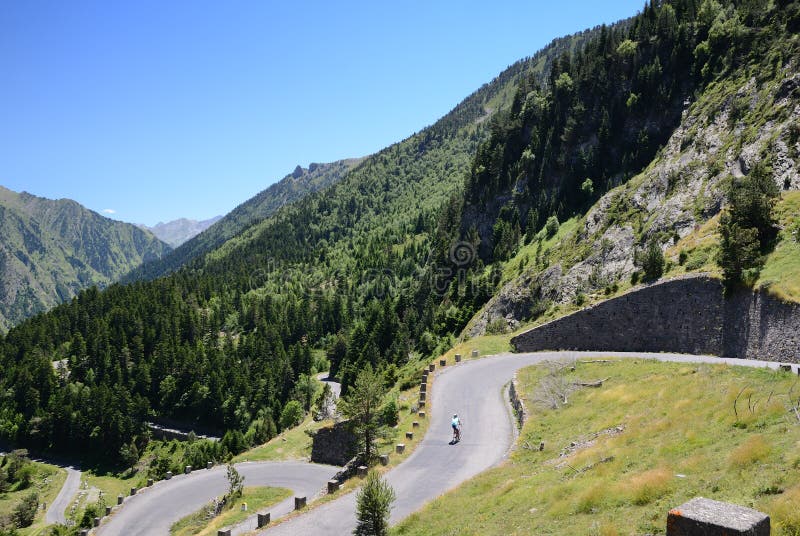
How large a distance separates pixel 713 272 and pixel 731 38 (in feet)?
148

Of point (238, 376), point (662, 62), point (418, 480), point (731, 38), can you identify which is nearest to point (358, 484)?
point (418, 480)

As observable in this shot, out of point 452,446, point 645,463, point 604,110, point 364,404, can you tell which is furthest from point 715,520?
point 604,110

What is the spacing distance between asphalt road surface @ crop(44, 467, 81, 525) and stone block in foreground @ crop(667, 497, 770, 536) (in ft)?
267

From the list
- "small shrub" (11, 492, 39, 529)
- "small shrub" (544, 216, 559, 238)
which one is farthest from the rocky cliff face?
"small shrub" (11, 492, 39, 529)

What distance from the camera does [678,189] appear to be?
173 feet

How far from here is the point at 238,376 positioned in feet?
340

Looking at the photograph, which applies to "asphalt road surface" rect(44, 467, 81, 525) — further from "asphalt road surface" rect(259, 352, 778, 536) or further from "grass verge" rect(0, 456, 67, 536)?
"asphalt road surface" rect(259, 352, 778, 536)

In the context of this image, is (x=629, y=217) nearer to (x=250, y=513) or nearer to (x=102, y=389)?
(x=250, y=513)

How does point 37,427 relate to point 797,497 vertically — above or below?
below

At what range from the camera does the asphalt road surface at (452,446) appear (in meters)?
21.3

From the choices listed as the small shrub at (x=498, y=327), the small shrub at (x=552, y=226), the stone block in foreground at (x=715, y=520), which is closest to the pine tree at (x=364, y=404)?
the stone block in foreground at (x=715, y=520)

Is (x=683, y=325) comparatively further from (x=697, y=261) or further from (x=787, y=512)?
(x=787, y=512)

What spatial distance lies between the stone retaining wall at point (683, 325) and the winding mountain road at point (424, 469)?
5.75ft

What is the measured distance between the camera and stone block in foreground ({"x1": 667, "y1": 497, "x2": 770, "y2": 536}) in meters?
9.09
